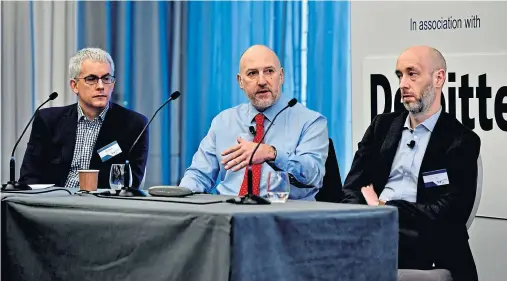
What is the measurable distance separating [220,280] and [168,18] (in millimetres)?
3740

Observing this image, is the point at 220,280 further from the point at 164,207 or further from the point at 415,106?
the point at 415,106

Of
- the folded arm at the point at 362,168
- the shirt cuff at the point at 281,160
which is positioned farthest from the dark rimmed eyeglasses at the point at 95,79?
the folded arm at the point at 362,168

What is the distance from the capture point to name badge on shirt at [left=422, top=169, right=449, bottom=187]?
348 centimetres

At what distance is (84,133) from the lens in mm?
4152

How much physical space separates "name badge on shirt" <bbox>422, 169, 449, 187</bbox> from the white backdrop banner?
762 mm

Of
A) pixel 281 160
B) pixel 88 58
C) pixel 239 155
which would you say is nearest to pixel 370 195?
pixel 281 160

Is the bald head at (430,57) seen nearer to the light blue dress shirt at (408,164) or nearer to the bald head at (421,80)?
the bald head at (421,80)

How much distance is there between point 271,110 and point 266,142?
168 millimetres

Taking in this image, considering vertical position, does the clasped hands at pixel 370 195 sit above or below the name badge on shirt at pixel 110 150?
below

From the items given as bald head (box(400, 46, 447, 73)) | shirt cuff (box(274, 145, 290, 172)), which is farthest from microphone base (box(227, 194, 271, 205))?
bald head (box(400, 46, 447, 73))

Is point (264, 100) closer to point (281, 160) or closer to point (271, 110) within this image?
point (271, 110)

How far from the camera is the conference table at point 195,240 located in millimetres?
2244

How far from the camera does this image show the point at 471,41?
4.25 meters

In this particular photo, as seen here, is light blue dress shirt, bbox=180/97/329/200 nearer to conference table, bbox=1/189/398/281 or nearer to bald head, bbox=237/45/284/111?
bald head, bbox=237/45/284/111
